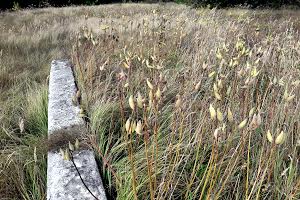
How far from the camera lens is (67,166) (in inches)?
66.2

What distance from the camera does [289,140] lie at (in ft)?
6.38

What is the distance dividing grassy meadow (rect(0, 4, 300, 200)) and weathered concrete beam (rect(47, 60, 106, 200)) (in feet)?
0.30

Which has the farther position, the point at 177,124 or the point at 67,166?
the point at 177,124

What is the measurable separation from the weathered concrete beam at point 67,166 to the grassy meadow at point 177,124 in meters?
0.09

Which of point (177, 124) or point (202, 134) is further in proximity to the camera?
point (177, 124)

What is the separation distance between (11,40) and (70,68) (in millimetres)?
2597

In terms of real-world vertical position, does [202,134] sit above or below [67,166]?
above

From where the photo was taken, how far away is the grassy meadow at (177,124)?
141 cm

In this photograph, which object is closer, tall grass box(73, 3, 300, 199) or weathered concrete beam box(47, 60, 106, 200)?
tall grass box(73, 3, 300, 199)

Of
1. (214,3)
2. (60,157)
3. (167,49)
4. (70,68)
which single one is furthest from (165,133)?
(214,3)

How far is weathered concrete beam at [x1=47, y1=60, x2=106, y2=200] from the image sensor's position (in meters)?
1.49

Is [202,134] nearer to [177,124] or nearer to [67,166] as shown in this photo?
[177,124]

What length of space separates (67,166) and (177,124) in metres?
0.63

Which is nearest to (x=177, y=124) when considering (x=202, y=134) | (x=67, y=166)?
(x=202, y=134)
